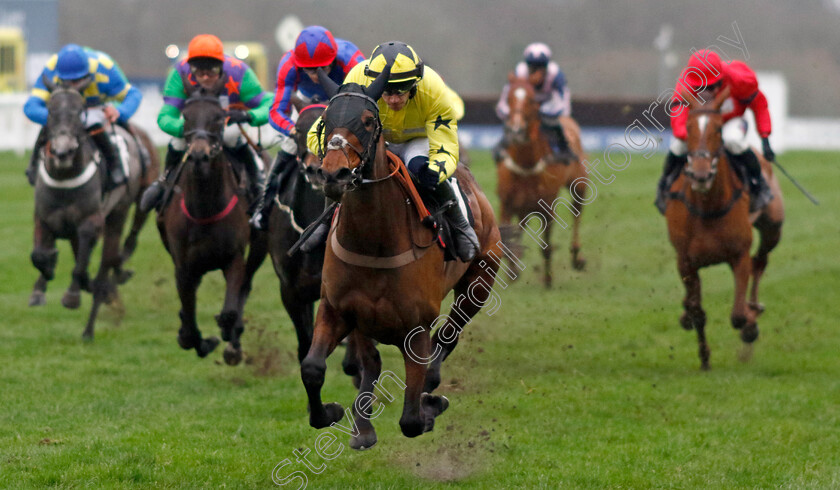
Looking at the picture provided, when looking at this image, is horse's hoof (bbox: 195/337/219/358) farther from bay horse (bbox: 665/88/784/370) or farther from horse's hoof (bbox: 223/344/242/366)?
bay horse (bbox: 665/88/784/370)

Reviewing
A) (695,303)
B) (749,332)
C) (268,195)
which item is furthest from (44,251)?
(749,332)

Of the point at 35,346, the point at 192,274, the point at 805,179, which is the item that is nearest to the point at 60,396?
the point at 192,274

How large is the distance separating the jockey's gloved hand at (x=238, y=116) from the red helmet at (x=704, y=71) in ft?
10.9

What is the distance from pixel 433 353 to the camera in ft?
21.1

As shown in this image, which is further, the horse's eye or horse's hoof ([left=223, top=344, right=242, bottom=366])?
horse's hoof ([left=223, top=344, right=242, bottom=366])

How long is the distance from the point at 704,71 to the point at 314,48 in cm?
321

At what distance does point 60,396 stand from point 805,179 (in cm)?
1884

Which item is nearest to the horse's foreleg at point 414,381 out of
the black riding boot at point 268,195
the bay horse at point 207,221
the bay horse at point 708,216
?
the black riding boot at point 268,195

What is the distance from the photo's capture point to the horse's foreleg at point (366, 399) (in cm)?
564

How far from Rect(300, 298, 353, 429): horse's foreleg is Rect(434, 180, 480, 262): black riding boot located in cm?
76

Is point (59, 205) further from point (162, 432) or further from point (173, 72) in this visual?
point (162, 432)

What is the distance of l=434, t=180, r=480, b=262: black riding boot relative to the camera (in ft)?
18.3

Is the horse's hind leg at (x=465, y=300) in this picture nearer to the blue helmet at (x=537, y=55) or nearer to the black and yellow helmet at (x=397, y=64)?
the black and yellow helmet at (x=397, y=64)

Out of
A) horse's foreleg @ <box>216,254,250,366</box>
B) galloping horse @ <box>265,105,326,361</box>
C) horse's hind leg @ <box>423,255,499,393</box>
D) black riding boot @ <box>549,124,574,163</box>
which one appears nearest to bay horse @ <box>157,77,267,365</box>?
horse's foreleg @ <box>216,254,250,366</box>
